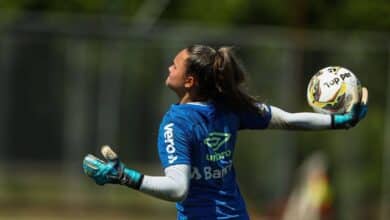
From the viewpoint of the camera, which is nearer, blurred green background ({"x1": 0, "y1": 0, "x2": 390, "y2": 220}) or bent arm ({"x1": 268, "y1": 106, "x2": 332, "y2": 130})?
bent arm ({"x1": 268, "y1": 106, "x2": 332, "y2": 130})

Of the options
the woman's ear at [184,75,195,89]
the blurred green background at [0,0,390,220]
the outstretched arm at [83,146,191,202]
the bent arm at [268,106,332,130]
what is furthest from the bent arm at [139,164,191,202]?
the blurred green background at [0,0,390,220]

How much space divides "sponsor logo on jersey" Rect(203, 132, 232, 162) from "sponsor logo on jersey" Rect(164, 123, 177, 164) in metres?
0.19

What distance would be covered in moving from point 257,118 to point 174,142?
23.9 inches

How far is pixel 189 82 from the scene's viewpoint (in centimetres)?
612

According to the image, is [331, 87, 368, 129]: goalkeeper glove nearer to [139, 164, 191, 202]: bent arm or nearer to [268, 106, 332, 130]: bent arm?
[268, 106, 332, 130]: bent arm

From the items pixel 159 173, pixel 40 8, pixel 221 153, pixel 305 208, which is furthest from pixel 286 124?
pixel 40 8

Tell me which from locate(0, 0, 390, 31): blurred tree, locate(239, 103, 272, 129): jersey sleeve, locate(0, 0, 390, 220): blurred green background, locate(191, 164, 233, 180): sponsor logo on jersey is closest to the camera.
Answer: locate(191, 164, 233, 180): sponsor logo on jersey

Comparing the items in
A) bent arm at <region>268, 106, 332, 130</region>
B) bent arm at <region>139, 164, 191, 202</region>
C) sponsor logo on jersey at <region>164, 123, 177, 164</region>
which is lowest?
bent arm at <region>139, 164, 191, 202</region>

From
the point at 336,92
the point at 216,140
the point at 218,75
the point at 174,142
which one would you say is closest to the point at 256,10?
the point at 336,92

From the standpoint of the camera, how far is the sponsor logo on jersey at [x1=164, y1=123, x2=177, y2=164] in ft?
19.3

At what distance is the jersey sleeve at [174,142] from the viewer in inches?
231

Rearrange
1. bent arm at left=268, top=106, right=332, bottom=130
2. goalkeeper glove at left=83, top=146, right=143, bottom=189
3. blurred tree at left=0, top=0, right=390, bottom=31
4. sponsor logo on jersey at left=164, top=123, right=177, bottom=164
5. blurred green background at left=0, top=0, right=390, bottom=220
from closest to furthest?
goalkeeper glove at left=83, top=146, right=143, bottom=189 → sponsor logo on jersey at left=164, top=123, right=177, bottom=164 → bent arm at left=268, top=106, right=332, bottom=130 → blurred green background at left=0, top=0, right=390, bottom=220 → blurred tree at left=0, top=0, right=390, bottom=31

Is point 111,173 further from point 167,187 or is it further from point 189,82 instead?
point 189,82

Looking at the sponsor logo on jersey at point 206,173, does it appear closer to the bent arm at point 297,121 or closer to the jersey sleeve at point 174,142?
the jersey sleeve at point 174,142
